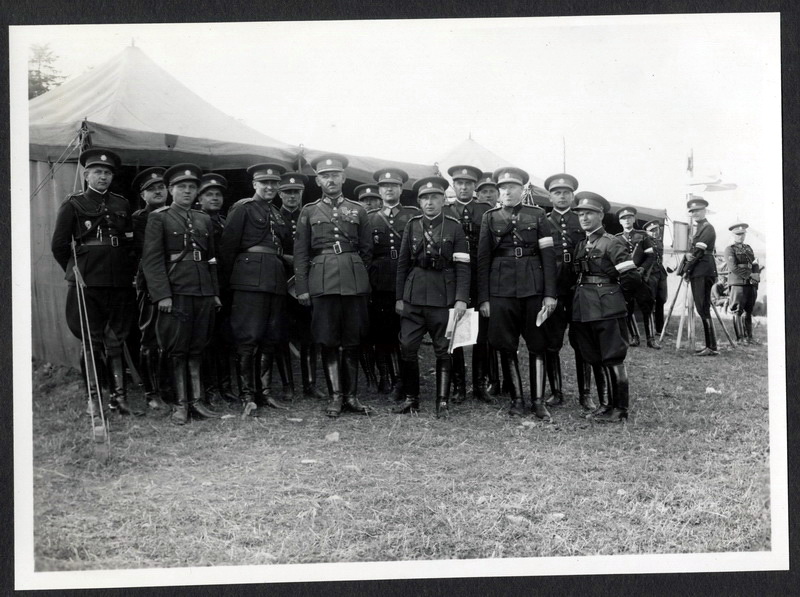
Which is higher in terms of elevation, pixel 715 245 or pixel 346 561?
pixel 715 245

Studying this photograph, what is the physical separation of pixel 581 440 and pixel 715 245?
1.57 metres

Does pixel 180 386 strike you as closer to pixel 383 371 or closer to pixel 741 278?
pixel 383 371

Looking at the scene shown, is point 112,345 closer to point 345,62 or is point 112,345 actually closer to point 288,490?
point 288,490

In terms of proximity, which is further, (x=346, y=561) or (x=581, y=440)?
(x=581, y=440)

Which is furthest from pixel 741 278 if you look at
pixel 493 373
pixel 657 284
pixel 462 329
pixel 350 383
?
pixel 350 383

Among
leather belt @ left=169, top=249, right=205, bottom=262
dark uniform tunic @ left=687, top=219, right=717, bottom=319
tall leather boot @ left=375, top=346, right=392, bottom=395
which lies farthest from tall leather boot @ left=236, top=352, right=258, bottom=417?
dark uniform tunic @ left=687, top=219, right=717, bottom=319

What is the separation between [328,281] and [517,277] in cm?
119

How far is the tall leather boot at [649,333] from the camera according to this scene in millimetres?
5316

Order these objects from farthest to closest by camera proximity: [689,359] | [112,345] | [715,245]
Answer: [689,359]
[715,245]
[112,345]

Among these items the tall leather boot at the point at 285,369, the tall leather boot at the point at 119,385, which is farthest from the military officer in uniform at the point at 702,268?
the tall leather boot at the point at 119,385

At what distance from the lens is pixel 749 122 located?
3.83m

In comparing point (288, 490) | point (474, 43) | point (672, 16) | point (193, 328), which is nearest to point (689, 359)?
point (672, 16)

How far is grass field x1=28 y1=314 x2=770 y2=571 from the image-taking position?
11.0 feet

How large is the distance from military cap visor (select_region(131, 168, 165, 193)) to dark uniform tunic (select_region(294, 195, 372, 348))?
3.09ft
